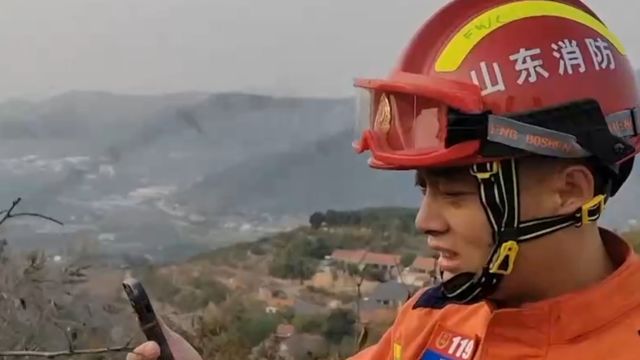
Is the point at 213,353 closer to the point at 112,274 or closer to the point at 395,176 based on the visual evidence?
the point at 112,274

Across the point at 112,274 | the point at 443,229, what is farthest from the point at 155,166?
the point at 443,229

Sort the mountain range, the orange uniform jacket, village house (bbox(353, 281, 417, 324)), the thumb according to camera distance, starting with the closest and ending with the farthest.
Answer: the orange uniform jacket → the thumb → village house (bbox(353, 281, 417, 324)) → the mountain range

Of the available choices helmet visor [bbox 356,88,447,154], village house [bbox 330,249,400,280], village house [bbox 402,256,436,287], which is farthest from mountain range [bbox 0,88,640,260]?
helmet visor [bbox 356,88,447,154]

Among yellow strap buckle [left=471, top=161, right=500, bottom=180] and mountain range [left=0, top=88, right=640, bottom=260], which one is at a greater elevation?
yellow strap buckle [left=471, top=161, right=500, bottom=180]

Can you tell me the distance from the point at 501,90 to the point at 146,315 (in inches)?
23.4

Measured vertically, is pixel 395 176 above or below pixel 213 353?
above

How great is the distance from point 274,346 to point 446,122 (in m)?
1.78

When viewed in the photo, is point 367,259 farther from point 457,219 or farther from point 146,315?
point 457,219

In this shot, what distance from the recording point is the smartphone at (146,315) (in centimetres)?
179

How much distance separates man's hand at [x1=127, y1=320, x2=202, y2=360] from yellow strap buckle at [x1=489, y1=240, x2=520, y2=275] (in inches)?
19.3

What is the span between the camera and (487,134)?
1.62 metres

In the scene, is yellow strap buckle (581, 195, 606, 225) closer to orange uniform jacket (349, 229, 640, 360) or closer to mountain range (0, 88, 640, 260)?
orange uniform jacket (349, 229, 640, 360)

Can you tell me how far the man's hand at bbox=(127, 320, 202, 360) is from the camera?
70.2 inches

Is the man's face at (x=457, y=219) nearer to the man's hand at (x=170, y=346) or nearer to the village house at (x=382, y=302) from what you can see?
the man's hand at (x=170, y=346)
